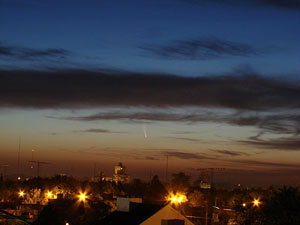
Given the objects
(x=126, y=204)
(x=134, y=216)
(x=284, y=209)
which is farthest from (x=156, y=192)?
(x=284, y=209)

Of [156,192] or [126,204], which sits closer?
[126,204]

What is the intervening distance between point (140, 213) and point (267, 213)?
1204cm

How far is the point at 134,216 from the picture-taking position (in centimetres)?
5100

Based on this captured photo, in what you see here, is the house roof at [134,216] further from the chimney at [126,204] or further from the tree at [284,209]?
the tree at [284,209]

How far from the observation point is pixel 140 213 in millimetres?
51219

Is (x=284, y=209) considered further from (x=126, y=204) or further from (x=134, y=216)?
(x=126, y=204)

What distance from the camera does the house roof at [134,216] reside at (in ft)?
162

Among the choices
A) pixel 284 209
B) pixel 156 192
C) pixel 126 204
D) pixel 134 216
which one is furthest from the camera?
pixel 156 192

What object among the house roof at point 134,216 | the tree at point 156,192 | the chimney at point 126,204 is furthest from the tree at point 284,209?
the tree at point 156,192

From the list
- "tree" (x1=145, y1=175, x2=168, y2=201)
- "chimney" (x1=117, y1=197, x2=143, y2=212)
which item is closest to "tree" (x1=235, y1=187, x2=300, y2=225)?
"chimney" (x1=117, y1=197, x2=143, y2=212)

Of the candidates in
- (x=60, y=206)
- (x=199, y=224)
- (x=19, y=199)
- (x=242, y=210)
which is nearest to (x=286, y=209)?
(x=242, y=210)

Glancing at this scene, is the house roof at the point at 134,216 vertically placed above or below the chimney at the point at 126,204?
below

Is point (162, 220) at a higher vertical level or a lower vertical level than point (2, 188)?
lower

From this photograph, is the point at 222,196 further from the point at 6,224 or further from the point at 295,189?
the point at 295,189
